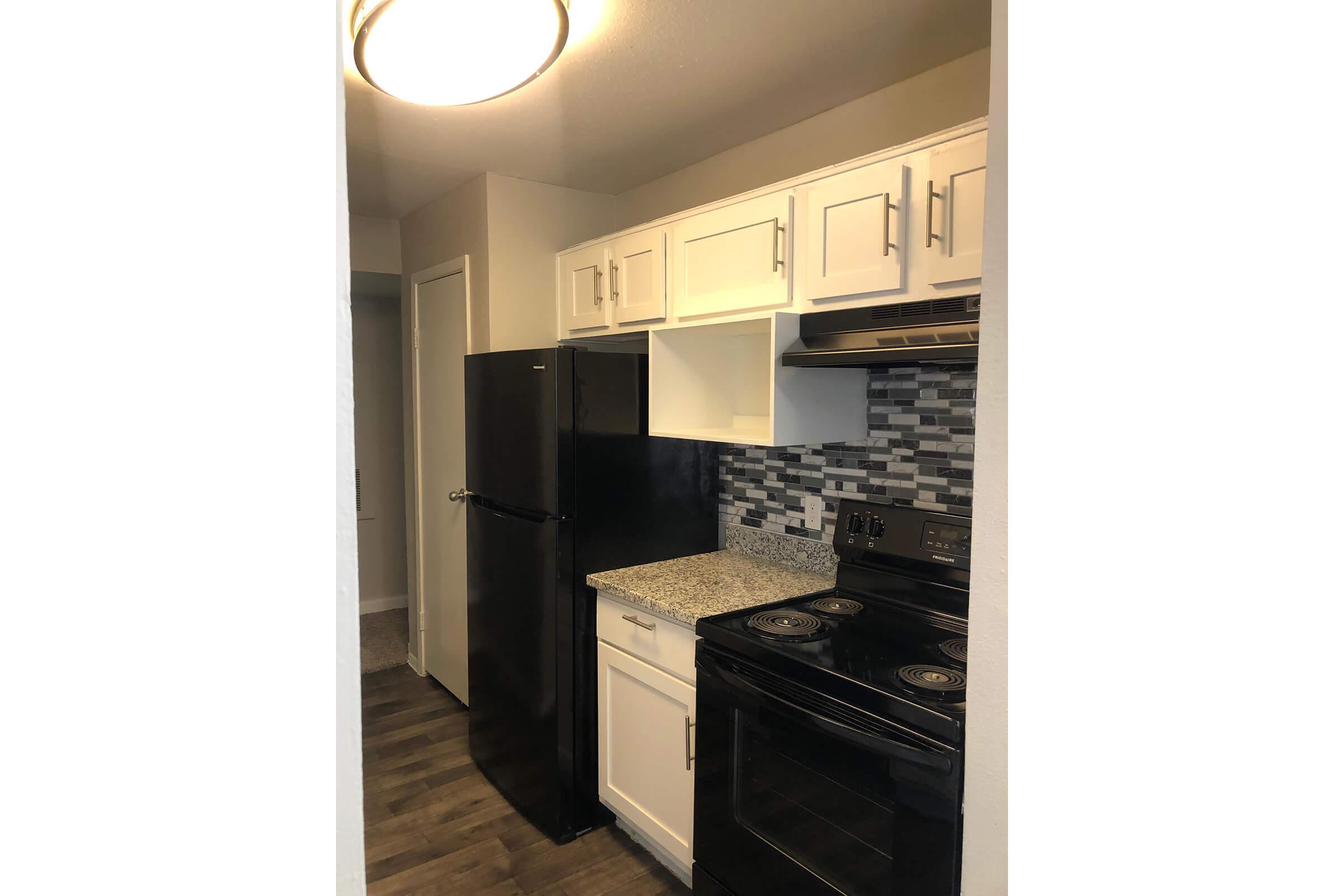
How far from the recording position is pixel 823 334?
78.7 inches

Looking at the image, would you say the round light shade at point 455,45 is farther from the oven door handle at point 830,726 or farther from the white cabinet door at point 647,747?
the white cabinet door at point 647,747

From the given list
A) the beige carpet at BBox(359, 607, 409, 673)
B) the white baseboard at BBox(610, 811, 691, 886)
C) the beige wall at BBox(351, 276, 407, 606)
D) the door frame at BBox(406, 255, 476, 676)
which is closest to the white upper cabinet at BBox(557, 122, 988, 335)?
the door frame at BBox(406, 255, 476, 676)

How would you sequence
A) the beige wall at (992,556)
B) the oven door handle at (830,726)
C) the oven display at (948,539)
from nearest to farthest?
the beige wall at (992,556), the oven door handle at (830,726), the oven display at (948,539)

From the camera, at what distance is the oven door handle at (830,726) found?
4.65 feet

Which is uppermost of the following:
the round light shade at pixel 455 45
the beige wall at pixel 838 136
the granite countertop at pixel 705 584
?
the beige wall at pixel 838 136

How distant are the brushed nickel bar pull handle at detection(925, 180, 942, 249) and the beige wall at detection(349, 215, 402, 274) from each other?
309cm

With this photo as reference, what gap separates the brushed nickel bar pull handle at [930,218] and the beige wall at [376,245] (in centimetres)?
309

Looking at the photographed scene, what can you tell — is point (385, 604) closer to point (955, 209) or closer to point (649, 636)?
point (649, 636)

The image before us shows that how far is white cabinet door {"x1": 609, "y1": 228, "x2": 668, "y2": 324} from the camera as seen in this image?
248 centimetres

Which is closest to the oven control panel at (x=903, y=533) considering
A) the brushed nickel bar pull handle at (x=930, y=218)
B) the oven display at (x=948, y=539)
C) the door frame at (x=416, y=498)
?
the oven display at (x=948, y=539)
